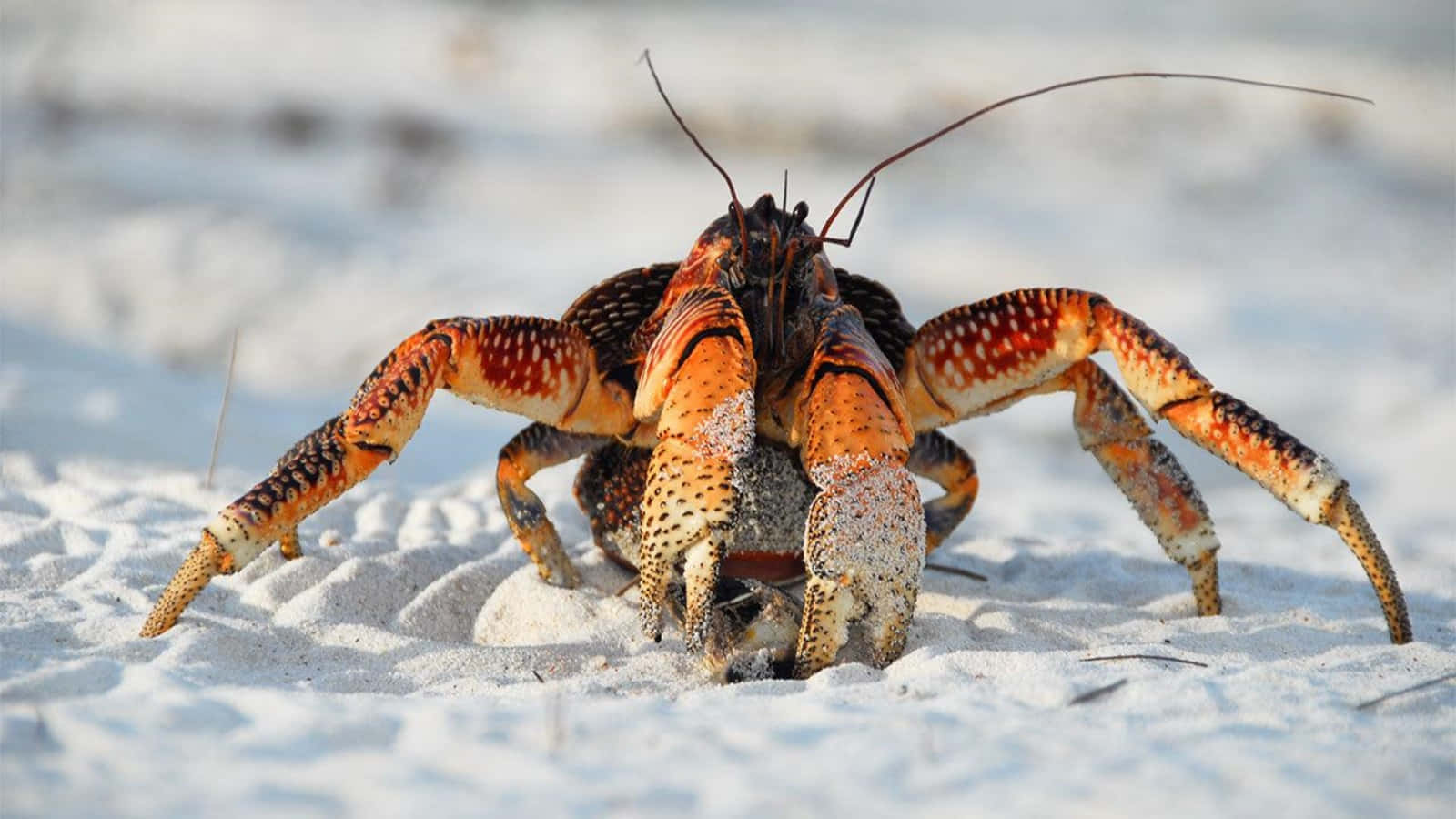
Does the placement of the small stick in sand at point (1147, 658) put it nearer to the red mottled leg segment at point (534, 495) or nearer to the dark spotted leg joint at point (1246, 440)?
the dark spotted leg joint at point (1246, 440)

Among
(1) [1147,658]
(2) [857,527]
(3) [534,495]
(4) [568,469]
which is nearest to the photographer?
(2) [857,527]

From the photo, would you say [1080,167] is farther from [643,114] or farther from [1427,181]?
[643,114]

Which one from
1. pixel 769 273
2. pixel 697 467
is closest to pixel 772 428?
pixel 769 273

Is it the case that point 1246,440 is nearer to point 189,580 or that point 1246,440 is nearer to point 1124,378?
point 1124,378

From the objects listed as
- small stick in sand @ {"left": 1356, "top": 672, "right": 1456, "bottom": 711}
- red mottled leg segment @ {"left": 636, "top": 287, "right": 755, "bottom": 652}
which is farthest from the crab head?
small stick in sand @ {"left": 1356, "top": 672, "right": 1456, "bottom": 711}

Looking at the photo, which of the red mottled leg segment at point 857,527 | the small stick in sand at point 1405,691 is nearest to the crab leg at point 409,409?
the red mottled leg segment at point 857,527

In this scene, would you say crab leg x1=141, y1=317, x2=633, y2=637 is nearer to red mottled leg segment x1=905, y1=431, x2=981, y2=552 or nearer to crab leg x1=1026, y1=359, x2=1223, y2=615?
red mottled leg segment x1=905, y1=431, x2=981, y2=552
